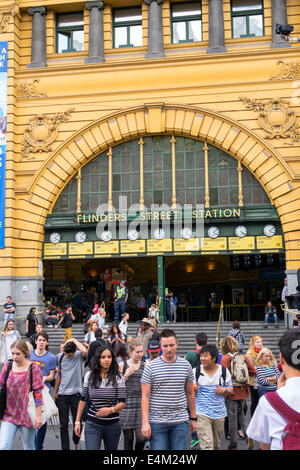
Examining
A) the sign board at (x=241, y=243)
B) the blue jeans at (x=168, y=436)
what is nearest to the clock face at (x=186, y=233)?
the sign board at (x=241, y=243)

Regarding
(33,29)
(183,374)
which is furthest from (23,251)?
(183,374)

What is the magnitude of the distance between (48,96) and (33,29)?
3.75 metres

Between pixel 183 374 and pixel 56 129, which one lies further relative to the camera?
pixel 56 129

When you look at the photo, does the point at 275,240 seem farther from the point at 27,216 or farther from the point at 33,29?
the point at 33,29

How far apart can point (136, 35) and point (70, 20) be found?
3.73 meters

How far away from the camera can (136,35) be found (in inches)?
1065

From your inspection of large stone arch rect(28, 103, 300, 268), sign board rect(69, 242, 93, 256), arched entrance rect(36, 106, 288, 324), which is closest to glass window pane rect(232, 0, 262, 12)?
large stone arch rect(28, 103, 300, 268)

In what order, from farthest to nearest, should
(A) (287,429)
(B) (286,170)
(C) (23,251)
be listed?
1. (C) (23,251)
2. (B) (286,170)
3. (A) (287,429)

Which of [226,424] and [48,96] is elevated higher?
[48,96]

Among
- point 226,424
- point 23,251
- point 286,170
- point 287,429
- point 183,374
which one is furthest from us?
point 23,251

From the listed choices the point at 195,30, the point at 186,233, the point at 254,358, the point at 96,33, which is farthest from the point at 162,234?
the point at 254,358

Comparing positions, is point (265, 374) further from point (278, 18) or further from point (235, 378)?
point (278, 18)

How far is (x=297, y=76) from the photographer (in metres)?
24.7

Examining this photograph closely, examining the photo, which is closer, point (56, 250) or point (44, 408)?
point (44, 408)
